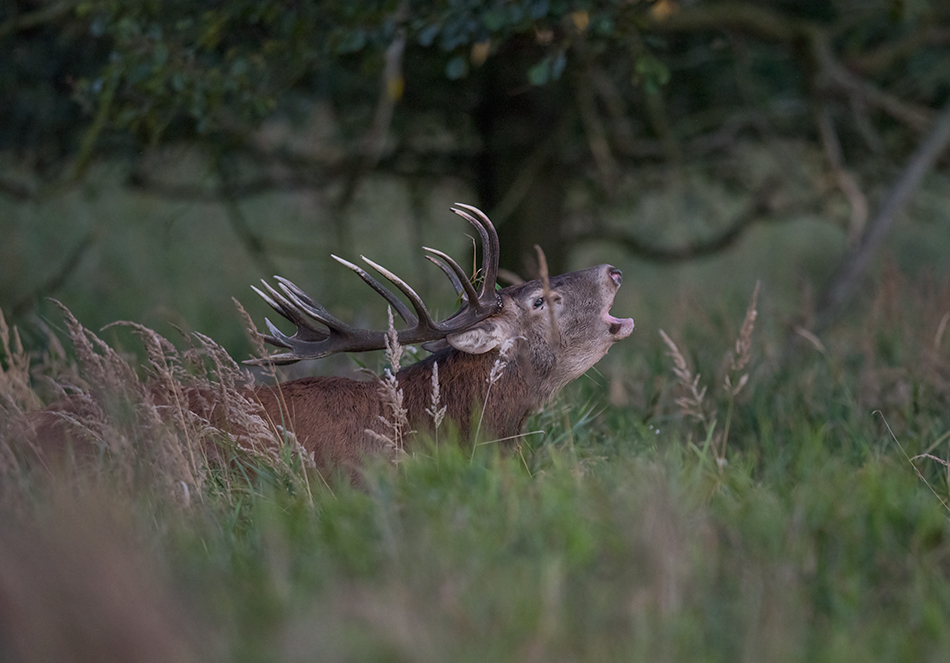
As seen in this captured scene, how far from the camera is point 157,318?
736 centimetres

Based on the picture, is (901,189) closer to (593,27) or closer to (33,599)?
(593,27)

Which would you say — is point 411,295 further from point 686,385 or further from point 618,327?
point 686,385

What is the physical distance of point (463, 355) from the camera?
11.8 ft

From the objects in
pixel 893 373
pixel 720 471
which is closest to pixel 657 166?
pixel 893 373

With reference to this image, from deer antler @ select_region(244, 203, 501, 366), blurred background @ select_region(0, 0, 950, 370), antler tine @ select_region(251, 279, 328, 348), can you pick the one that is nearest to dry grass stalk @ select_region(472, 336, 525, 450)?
deer antler @ select_region(244, 203, 501, 366)

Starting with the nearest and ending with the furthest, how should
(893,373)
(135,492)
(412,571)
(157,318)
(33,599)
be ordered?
(33,599) < (412,571) < (135,492) < (893,373) < (157,318)

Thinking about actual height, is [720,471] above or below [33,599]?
below

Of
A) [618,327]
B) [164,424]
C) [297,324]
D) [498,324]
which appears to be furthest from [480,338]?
[164,424]

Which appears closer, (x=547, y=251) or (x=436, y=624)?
(x=436, y=624)

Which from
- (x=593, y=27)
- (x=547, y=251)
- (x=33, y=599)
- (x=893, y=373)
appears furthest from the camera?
(x=547, y=251)

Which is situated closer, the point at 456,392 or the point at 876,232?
the point at 456,392

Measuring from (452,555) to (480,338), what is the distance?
1.54 metres

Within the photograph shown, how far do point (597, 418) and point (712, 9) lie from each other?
9.31ft

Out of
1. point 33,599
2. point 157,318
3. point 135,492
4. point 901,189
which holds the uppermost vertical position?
point 33,599
